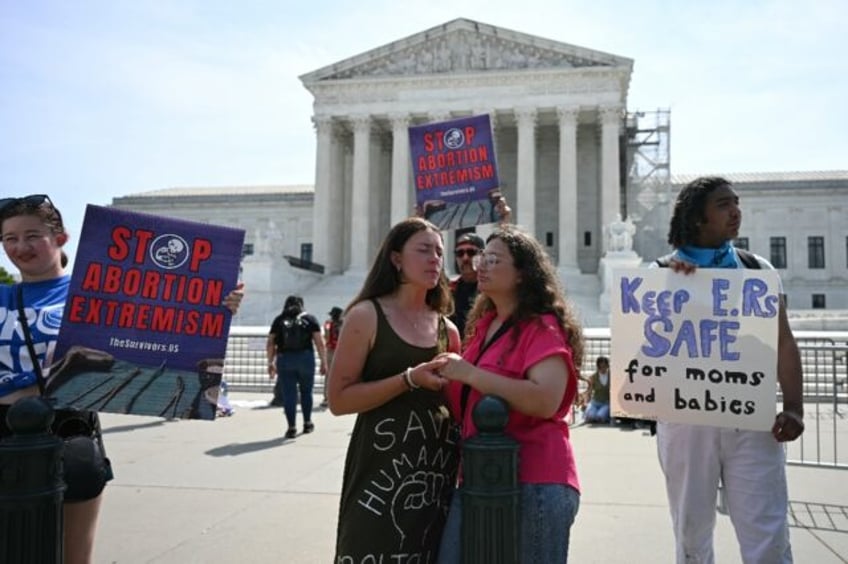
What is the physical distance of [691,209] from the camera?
3.77 metres

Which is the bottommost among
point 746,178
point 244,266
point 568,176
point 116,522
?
point 116,522

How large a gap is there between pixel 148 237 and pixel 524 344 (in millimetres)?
2016

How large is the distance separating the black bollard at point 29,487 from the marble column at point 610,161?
39.4 meters

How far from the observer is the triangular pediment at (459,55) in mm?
40875

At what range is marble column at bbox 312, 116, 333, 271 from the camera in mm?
43406

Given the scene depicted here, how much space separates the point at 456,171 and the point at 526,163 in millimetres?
34581

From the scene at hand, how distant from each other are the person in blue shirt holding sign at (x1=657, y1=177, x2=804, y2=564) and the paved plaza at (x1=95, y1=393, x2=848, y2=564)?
1.45 meters

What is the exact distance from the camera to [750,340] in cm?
357

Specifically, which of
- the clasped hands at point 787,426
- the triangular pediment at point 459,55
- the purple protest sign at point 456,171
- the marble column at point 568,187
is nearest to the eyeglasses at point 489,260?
the clasped hands at point 787,426

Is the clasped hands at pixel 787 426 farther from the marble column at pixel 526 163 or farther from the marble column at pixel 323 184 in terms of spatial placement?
the marble column at pixel 323 184

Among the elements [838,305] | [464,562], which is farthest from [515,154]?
[464,562]

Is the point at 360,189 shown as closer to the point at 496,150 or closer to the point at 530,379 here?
the point at 496,150

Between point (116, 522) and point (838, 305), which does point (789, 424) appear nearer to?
point (116, 522)

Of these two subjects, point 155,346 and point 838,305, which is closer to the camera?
point 155,346
